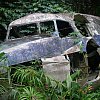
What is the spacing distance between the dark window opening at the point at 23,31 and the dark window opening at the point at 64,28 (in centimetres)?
59

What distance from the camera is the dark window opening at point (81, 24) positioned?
639 cm

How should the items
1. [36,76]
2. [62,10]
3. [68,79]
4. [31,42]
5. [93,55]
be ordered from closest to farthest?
[36,76] < [68,79] < [31,42] < [93,55] < [62,10]

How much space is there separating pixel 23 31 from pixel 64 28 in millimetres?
1092

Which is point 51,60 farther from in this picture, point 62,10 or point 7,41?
point 62,10

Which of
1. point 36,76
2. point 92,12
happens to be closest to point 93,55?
point 36,76

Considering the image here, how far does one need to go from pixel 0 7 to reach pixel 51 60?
461 centimetres

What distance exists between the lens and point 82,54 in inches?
226

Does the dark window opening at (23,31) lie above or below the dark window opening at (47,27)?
below

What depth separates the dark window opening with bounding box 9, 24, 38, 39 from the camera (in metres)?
6.52

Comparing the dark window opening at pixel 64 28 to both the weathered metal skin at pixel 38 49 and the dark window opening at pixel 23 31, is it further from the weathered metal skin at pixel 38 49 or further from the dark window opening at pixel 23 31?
the weathered metal skin at pixel 38 49

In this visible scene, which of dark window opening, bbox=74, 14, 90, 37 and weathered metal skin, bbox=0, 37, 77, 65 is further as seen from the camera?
dark window opening, bbox=74, 14, 90, 37

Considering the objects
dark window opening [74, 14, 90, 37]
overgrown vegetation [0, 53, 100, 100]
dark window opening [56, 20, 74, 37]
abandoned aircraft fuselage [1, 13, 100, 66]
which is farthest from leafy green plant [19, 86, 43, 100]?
dark window opening [74, 14, 90, 37]

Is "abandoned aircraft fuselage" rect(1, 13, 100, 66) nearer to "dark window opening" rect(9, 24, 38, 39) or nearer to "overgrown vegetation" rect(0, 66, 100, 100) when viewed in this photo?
"dark window opening" rect(9, 24, 38, 39)

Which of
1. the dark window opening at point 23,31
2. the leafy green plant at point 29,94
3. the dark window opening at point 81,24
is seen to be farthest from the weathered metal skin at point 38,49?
the leafy green plant at point 29,94
